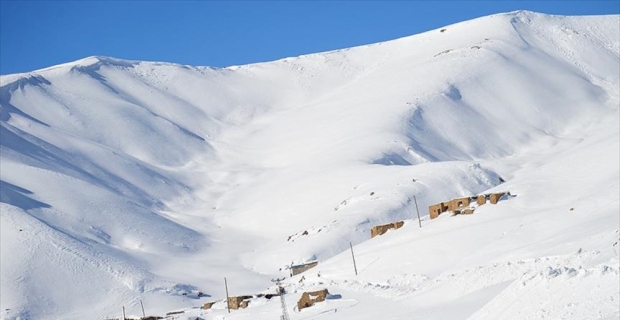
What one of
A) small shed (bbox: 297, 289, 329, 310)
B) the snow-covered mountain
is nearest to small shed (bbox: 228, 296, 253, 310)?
the snow-covered mountain

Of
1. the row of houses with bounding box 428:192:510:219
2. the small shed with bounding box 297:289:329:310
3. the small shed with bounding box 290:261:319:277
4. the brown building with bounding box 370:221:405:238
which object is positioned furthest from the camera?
the small shed with bounding box 290:261:319:277

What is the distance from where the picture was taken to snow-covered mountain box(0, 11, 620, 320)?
47.1 meters

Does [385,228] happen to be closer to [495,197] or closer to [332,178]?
[495,197]

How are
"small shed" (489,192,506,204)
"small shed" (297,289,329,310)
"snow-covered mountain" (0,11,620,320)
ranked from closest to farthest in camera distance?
"small shed" (297,289,329,310)
"snow-covered mountain" (0,11,620,320)
"small shed" (489,192,506,204)

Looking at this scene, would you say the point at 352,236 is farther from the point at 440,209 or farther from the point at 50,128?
the point at 50,128

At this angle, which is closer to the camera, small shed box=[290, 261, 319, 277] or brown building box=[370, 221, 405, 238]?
brown building box=[370, 221, 405, 238]

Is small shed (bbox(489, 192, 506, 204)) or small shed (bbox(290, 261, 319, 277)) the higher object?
small shed (bbox(489, 192, 506, 204))

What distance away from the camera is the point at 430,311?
36156mm

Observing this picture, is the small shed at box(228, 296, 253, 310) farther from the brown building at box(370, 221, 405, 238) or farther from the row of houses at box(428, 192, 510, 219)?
the brown building at box(370, 221, 405, 238)

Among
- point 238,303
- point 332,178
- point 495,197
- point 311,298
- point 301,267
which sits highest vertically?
point 332,178

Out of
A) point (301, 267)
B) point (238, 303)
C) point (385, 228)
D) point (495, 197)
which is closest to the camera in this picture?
point (238, 303)

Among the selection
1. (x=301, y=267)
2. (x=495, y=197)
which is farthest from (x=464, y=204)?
(x=301, y=267)

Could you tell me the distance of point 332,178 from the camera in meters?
95.7

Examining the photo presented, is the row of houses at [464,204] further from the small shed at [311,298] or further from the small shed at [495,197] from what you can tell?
the small shed at [311,298]
